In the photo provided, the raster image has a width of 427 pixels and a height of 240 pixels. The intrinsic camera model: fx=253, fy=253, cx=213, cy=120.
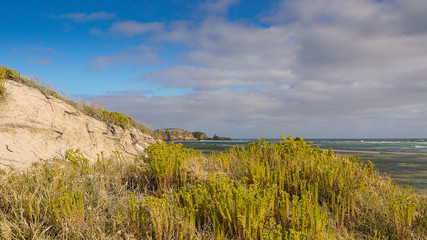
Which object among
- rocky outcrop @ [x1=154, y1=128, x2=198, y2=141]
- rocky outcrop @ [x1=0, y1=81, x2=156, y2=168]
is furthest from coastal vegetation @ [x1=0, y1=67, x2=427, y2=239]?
rocky outcrop @ [x1=154, y1=128, x2=198, y2=141]

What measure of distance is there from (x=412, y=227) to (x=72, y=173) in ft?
20.3

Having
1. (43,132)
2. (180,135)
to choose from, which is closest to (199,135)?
(180,135)

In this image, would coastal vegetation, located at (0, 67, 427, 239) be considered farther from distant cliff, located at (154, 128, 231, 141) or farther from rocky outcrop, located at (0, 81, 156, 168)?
distant cliff, located at (154, 128, 231, 141)

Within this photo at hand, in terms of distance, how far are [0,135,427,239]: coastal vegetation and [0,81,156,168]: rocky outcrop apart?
1655 mm

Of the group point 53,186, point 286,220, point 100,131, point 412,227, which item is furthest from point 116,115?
point 412,227

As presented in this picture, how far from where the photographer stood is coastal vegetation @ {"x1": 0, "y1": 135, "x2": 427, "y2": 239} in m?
3.28

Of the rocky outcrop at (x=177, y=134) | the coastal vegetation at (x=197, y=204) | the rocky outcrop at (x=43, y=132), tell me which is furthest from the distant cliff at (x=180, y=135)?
the coastal vegetation at (x=197, y=204)

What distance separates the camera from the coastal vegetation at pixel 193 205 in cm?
328

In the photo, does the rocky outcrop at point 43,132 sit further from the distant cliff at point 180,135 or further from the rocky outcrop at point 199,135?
the rocky outcrop at point 199,135

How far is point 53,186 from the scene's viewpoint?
3986mm

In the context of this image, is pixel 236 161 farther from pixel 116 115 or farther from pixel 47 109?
pixel 47 109

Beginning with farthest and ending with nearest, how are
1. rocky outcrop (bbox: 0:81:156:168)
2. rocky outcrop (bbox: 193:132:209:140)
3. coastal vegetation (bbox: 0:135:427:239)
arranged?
rocky outcrop (bbox: 193:132:209:140) < rocky outcrop (bbox: 0:81:156:168) < coastal vegetation (bbox: 0:135:427:239)

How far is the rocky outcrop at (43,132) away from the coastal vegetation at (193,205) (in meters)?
1.65

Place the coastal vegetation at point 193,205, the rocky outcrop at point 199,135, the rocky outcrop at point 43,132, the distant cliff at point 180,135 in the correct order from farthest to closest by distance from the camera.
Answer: the rocky outcrop at point 199,135
the distant cliff at point 180,135
the rocky outcrop at point 43,132
the coastal vegetation at point 193,205
